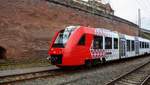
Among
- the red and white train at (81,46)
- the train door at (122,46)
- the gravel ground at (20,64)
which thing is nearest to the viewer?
the red and white train at (81,46)

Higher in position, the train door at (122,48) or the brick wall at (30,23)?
the brick wall at (30,23)

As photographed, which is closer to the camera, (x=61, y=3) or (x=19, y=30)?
(x=19, y=30)

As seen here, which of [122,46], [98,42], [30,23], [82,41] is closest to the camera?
[82,41]

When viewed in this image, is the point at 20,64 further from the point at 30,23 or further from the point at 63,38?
the point at 63,38

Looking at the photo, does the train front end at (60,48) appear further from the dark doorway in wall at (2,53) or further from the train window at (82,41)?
the dark doorway in wall at (2,53)

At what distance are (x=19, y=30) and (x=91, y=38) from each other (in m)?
6.36

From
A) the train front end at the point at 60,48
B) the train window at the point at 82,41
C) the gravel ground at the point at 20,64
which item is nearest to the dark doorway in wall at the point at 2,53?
the gravel ground at the point at 20,64

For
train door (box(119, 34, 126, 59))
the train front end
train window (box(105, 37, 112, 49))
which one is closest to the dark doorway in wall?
the train front end

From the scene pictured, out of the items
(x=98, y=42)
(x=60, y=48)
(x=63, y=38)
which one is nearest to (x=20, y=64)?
(x=63, y=38)

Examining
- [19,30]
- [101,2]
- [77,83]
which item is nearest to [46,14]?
[19,30]

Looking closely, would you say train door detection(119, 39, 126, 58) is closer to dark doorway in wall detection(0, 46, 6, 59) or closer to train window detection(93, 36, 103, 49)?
train window detection(93, 36, 103, 49)

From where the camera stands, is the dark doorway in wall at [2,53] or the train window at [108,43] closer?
the train window at [108,43]

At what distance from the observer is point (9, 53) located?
61.6 ft

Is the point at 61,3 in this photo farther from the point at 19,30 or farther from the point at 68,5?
the point at 19,30
